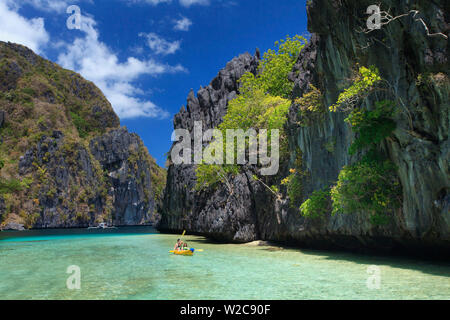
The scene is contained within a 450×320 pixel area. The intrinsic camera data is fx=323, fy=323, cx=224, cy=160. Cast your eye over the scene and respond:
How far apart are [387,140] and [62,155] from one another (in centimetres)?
11948

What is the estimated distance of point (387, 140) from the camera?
50.9 ft

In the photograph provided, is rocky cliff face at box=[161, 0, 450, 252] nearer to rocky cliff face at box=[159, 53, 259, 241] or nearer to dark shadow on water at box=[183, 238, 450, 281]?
rocky cliff face at box=[159, 53, 259, 241]

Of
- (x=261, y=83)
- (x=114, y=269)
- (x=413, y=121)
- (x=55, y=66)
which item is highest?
(x=55, y=66)

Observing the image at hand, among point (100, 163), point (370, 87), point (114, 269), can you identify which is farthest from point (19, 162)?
point (370, 87)

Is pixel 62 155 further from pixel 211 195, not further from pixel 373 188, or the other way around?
pixel 373 188

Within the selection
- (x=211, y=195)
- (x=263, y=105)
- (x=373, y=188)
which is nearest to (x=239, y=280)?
(x=373, y=188)

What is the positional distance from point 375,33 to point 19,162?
11675 cm

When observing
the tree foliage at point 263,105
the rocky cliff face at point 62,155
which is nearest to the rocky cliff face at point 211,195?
the tree foliage at point 263,105

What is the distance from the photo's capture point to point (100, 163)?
458 ft

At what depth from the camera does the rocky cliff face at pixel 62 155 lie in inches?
4048

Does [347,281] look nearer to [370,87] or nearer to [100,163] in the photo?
[370,87]

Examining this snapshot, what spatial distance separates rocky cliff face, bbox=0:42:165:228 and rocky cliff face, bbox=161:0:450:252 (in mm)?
63842

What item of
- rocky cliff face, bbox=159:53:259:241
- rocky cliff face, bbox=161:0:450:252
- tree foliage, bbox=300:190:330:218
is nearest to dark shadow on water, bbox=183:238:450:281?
rocky cliff face, bbox=161:0:450:252

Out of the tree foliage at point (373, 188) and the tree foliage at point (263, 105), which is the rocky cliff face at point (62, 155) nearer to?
the tree foliage at point (263, 105)
